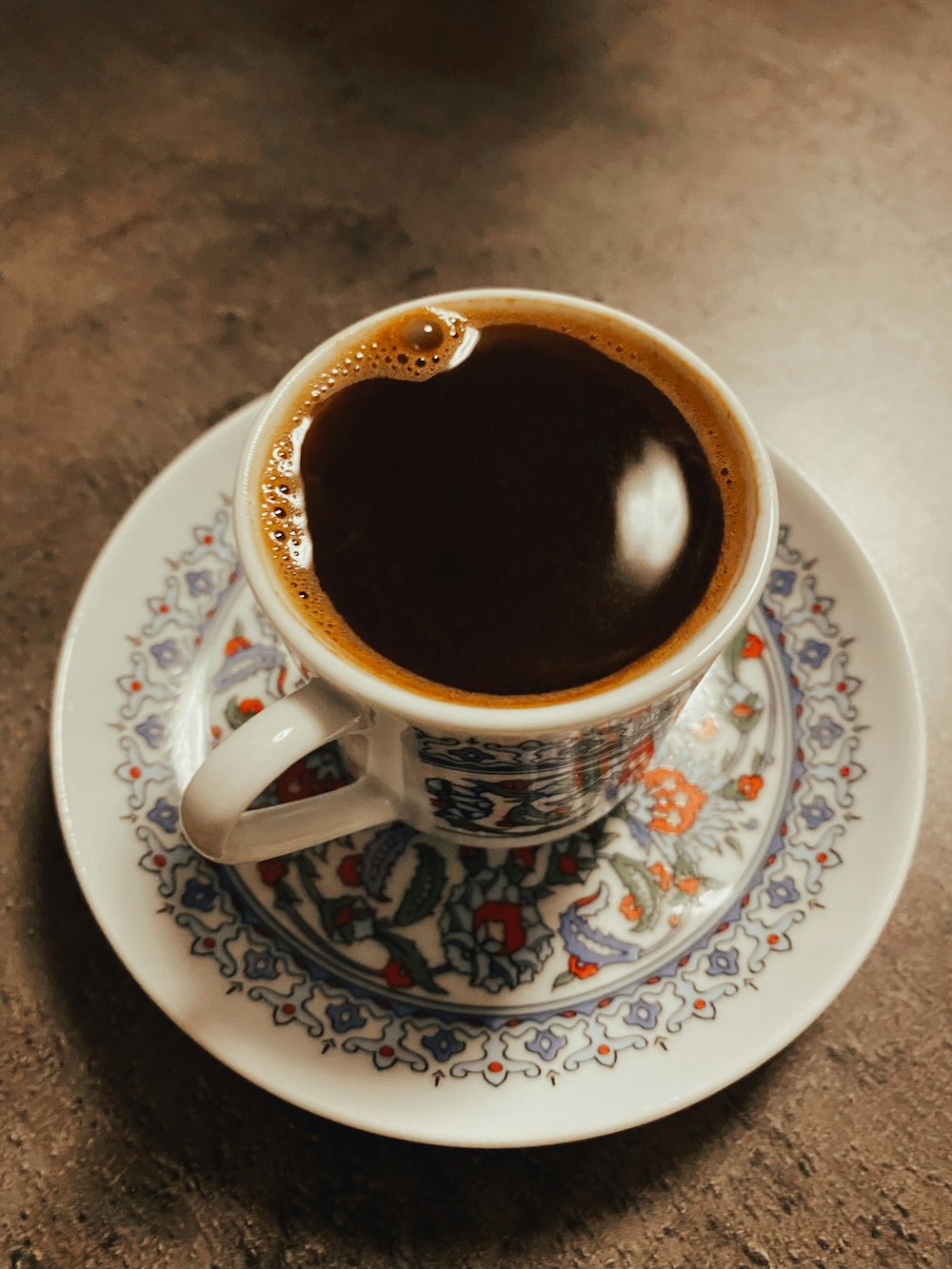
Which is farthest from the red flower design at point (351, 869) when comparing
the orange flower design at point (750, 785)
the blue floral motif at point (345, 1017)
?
the orange flower design at point (750, 785)

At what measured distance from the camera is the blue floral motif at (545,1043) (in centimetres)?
73

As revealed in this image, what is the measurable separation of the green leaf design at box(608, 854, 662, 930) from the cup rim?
0.21 meters

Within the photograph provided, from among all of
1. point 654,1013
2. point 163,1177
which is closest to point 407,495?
point 654,1013

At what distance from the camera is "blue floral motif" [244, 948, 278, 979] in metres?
0.75

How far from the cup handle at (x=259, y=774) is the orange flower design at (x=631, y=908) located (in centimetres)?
27

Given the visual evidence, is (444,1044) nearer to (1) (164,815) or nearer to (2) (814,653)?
(1) (164,815)

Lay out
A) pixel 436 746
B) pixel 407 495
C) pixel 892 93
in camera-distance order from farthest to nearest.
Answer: pixel 892 93 → pixel 407 495 → pixel 436 746

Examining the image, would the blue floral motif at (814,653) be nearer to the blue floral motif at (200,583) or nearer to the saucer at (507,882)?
the saucer at (507,882)

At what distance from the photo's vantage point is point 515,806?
0.76m

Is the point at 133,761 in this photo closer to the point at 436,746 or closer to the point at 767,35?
the point at 436,746

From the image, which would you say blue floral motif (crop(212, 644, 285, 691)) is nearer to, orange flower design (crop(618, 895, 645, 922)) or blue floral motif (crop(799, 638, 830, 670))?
orange flower design (crop(618, 895, 645, 922))

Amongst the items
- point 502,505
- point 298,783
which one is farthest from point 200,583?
point 502,505

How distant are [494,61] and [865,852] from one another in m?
1.45

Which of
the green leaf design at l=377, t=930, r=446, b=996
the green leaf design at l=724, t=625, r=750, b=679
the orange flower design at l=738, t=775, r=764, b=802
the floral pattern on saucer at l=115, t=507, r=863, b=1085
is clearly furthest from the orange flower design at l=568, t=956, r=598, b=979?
the green leaf design at l=724, t=625, r=750, b=679
